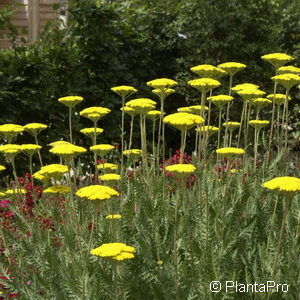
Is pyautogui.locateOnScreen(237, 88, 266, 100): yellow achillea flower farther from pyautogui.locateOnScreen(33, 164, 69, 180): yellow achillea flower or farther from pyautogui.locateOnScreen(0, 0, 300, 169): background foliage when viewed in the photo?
pyautogui.locateOnScreen(0, 0, 300, 169): background foliage

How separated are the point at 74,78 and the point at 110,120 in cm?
56

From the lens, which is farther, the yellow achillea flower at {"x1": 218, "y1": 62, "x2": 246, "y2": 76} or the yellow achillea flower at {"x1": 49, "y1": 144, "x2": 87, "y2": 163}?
the yellow achillea flower at {"x1": 218, "y1": 62, "x2": 246, "y2": 76}

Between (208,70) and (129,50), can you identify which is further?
(129,50)

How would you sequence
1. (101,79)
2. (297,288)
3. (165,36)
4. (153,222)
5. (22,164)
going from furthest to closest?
(165,36) < (101,79) < (22,164) < (153,222) < (297,288)

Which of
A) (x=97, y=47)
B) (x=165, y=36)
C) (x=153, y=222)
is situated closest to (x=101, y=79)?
(x=97, y=47)

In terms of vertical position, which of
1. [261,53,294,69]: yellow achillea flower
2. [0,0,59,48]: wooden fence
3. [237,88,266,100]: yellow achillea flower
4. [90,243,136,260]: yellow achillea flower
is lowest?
[0,0,59,48]: wooden fence

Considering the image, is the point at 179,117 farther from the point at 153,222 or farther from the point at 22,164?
the point at 22,164

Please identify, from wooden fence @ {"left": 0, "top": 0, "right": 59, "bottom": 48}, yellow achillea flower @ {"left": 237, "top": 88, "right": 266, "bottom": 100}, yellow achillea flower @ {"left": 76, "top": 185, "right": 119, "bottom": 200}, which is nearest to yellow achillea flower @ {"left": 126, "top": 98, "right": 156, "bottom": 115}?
yellow achillea flower @ {"left": 237, "top": 88, "right": 266, "bottom": 100}

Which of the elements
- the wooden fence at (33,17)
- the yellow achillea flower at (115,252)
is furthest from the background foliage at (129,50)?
the wooden fence at (33,17)

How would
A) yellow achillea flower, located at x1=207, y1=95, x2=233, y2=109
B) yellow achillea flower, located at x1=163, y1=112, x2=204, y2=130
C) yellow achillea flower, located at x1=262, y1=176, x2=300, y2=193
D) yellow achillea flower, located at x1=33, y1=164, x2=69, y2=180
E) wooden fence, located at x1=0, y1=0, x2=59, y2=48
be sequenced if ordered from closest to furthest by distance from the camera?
yellow achillea flower, located at x1=262, y1=176, x2=300, y2=193 < yellow achillea flower, located at x1=163, y1=112, x2=204, y2=130 < yellow achillea flower, located at x1=33, y1=164, x2=69, y2=180 < yellow achillea flower, located at x1=207, y1=95, x2=233, y2=109 < wooden fence, located at x1=0, y1=0, x2=59, y2=48

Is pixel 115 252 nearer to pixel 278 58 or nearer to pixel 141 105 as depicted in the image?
pixel 141 105

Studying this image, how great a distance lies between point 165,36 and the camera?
7.88 m

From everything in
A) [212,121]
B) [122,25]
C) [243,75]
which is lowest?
[212,121]

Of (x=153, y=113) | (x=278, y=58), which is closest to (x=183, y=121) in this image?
(x=153, y=113)
